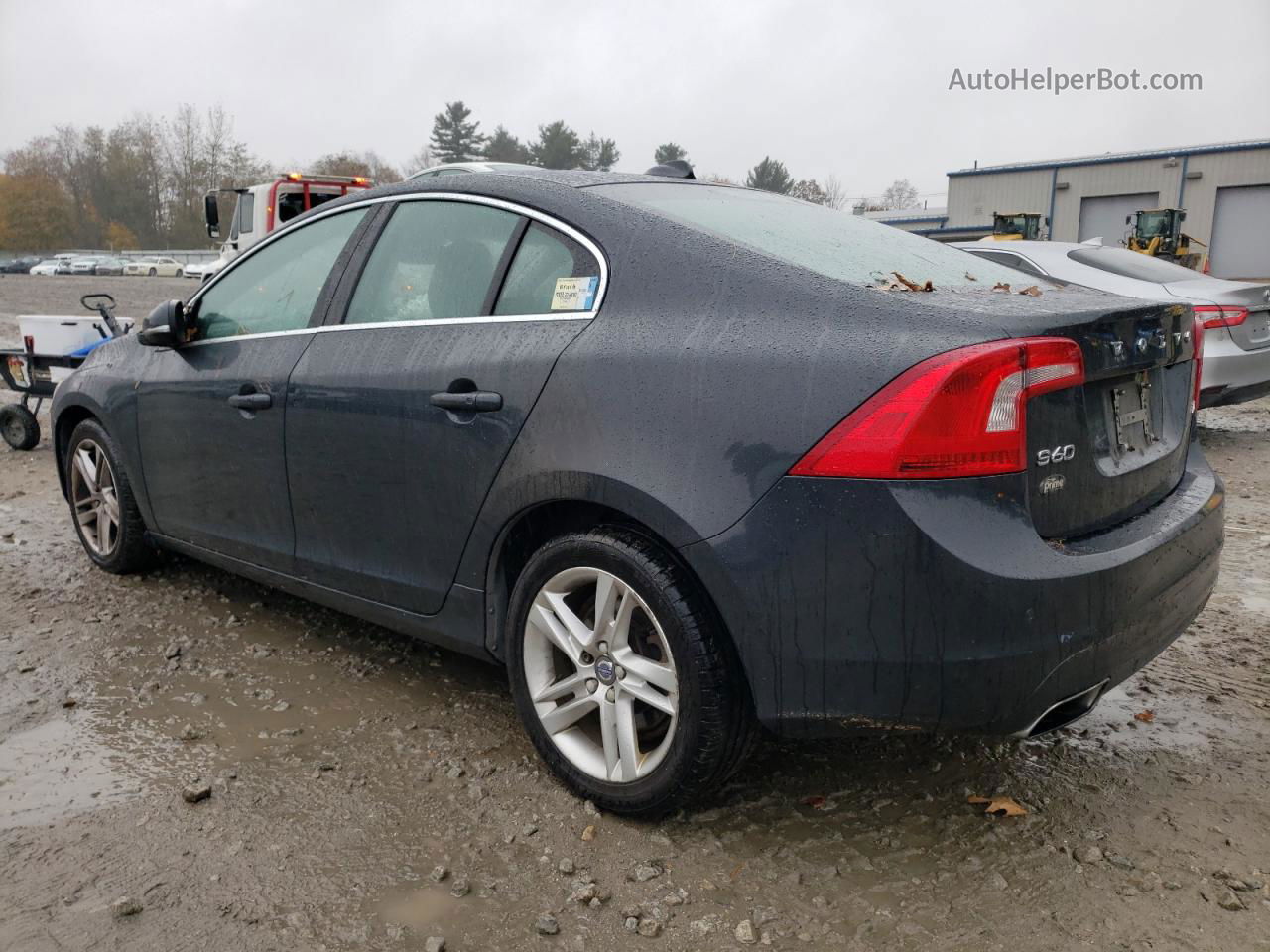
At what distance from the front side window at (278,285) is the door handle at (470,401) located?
0.90 meters

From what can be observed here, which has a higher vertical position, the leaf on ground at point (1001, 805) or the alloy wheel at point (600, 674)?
the alloy wheel at point (600, 674)

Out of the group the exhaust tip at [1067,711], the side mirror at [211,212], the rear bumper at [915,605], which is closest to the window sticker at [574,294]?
the rear bumper at [915,605]

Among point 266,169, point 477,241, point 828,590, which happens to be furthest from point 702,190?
point 266,169

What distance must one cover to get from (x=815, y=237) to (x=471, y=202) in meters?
1.03

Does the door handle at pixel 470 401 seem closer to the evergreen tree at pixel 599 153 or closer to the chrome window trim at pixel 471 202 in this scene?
the chrome window trim at pixel 471 202

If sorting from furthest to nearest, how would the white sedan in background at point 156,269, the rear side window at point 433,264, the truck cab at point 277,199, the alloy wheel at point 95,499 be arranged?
the white sedan in background at point 156,269 < the truck cab at point 277,199 < the alloy wheel at point 95,499 < the rear side window at point 433,264

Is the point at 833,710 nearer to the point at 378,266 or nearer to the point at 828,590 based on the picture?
the point at 828,590

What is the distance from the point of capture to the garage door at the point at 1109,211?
1550 inches

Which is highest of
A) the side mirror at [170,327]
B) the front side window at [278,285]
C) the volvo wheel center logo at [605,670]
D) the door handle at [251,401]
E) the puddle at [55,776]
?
the front side window at [278,285]

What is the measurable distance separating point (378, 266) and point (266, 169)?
7426cm

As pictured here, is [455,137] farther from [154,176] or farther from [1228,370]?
[1228,370]

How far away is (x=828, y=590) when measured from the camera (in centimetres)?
219

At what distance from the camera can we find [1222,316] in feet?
23.7

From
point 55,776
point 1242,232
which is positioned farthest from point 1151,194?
point 55,776
